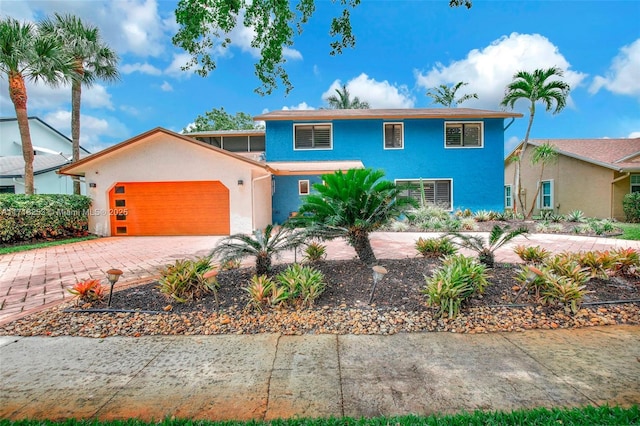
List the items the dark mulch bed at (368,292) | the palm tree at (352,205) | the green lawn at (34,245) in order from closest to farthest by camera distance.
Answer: the dark mulch bed at (368,292)
the palm tree at (352,205)
the green lawn at (34,245)

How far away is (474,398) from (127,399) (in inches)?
118

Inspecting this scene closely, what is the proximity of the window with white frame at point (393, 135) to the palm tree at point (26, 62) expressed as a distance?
51.8ft

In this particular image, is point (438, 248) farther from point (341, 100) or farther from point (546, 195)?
point (341, 100)

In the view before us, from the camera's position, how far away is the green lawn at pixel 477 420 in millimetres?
2211

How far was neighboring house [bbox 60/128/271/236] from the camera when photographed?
13055mm

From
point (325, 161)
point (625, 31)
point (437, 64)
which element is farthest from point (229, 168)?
point (625, 31)

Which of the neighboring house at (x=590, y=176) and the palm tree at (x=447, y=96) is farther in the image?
the palm tree at (x=447, y=96)

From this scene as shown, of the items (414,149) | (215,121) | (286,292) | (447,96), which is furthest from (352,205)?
(215,121)

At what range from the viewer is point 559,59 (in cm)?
1554

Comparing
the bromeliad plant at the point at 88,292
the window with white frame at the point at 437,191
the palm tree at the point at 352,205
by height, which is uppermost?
the window with white frame at the point at 437,191

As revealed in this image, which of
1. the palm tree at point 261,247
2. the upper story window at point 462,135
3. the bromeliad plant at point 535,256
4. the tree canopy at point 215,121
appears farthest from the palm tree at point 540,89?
the tree canopy at point 215,121

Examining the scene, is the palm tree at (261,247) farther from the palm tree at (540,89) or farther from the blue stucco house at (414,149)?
the palm tree at (540,89)

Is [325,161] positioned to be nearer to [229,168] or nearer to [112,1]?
[229,168]

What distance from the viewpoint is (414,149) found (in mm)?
17609
